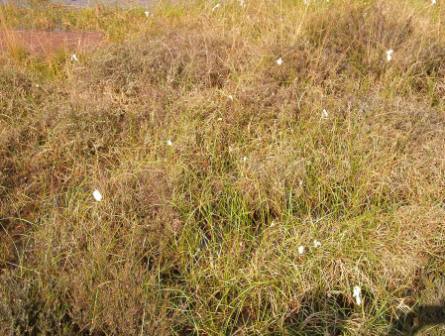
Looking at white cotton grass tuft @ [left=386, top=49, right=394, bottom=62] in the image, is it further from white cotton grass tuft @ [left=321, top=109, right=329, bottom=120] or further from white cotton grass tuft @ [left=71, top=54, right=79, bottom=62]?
white cotton grass tuft @ [left=71, top=54, right=79, bottom=62]

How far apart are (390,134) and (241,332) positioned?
167cm

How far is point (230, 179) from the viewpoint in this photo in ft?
9.56

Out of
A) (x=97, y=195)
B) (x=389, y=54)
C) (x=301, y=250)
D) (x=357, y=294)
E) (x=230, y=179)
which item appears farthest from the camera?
(x=389, y=54)

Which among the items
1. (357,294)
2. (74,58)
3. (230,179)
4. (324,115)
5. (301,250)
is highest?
(74,58)

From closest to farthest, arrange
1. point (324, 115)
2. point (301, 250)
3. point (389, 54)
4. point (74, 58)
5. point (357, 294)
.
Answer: point (357, 294), point (301, 250), point (324, 115), point (389, 54), point (74, 58)

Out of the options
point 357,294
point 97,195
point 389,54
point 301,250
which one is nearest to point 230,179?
point 301,250

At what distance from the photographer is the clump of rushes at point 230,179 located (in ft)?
7.48

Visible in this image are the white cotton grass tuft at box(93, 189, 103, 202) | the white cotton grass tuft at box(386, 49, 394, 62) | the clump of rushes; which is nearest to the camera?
the clump of rushes

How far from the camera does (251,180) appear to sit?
2.83 meters

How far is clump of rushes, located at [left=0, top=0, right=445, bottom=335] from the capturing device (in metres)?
2.28

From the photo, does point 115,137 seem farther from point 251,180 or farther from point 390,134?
point 390,134

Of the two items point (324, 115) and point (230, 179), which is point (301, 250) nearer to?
point (230, 179)

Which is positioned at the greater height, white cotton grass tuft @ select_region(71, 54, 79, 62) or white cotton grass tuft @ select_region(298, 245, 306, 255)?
white cotton grass tuft @ select_region(71, 54, 79, 62)

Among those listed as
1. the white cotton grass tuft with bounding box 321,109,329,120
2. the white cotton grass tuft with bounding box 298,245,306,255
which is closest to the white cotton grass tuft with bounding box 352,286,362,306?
the white cotton grass tuft with bounding box 298,245,306,255
